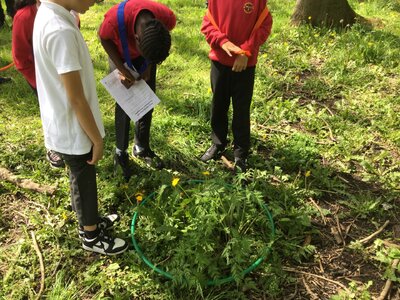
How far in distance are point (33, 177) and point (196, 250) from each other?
1697 mm

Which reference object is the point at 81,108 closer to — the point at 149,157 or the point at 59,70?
the point at 59,70

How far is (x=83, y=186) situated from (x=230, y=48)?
54.1 inches

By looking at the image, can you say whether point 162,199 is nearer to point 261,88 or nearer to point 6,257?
point 6,257

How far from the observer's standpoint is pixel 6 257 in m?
2.40

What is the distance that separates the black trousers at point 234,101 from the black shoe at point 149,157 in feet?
1.80

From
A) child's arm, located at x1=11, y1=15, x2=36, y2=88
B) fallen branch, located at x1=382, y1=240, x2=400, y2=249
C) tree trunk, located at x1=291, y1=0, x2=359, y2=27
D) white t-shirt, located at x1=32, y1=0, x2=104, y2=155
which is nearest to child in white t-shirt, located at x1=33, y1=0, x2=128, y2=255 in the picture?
white t-shirt, located at x1=32, y1=0, x2=104, y2=155

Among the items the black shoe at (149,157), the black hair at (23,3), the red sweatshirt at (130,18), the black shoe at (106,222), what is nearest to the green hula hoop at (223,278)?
the black shoe at (106,222)

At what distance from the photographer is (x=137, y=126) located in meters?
3.07

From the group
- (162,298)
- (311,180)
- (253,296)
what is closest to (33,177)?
(162,298)

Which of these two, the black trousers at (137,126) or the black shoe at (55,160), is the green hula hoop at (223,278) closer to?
the black trousers at (137,126)

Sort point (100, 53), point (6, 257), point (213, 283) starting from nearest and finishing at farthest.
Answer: point (213, 283), point (6, 257), point (100, 53)

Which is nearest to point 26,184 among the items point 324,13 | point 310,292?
point 310,292

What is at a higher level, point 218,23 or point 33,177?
point 218,23

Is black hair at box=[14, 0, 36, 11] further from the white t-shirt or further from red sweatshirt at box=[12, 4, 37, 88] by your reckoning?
the white t-shirt
